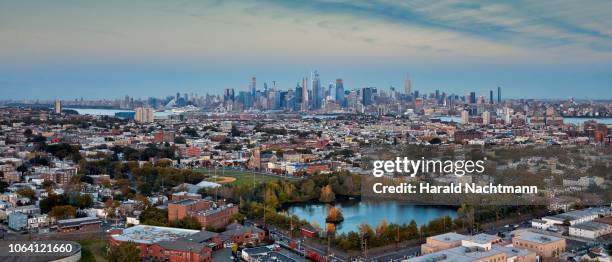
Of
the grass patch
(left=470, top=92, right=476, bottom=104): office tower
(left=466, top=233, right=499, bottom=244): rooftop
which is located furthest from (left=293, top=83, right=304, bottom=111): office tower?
(left=466, top=233, right=499, bottom=244): rooftop

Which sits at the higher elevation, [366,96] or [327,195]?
[366,96]

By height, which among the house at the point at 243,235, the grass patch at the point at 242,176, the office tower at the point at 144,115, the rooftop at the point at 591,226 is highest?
the office tower at the point at 144,115

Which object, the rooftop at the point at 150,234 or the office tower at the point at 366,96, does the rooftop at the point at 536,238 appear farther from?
the office tower at the point at 366,96

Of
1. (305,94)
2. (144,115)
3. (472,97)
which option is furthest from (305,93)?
(144,115)

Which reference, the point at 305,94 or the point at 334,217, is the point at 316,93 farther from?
the point at 334,217

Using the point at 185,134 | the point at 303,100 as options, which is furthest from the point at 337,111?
the point at 185,134

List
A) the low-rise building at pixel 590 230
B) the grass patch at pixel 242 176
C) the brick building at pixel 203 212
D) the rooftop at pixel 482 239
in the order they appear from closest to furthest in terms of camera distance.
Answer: the rooftop at pixel 482 239 → the low-rise building at pixel 590 230 → the brick building at pixel 203 212 → the grass patch at pixel 242 176

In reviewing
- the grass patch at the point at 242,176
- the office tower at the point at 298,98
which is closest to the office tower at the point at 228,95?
the office tower at the point at 298,98

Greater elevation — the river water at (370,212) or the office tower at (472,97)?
the office tower at (472,97)

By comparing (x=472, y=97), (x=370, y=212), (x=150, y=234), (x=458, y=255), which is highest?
(x=472, y=97)

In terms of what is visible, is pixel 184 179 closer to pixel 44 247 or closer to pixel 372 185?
pixel 372 185

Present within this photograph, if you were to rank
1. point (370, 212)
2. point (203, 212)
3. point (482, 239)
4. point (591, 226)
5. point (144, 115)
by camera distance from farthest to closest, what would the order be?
point (144, 115) < point (370, 212) < point (203, 212) < point (591, 226) < point (482, 239)

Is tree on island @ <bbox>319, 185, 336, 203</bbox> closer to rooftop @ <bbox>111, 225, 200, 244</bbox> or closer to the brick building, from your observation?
the brick building
